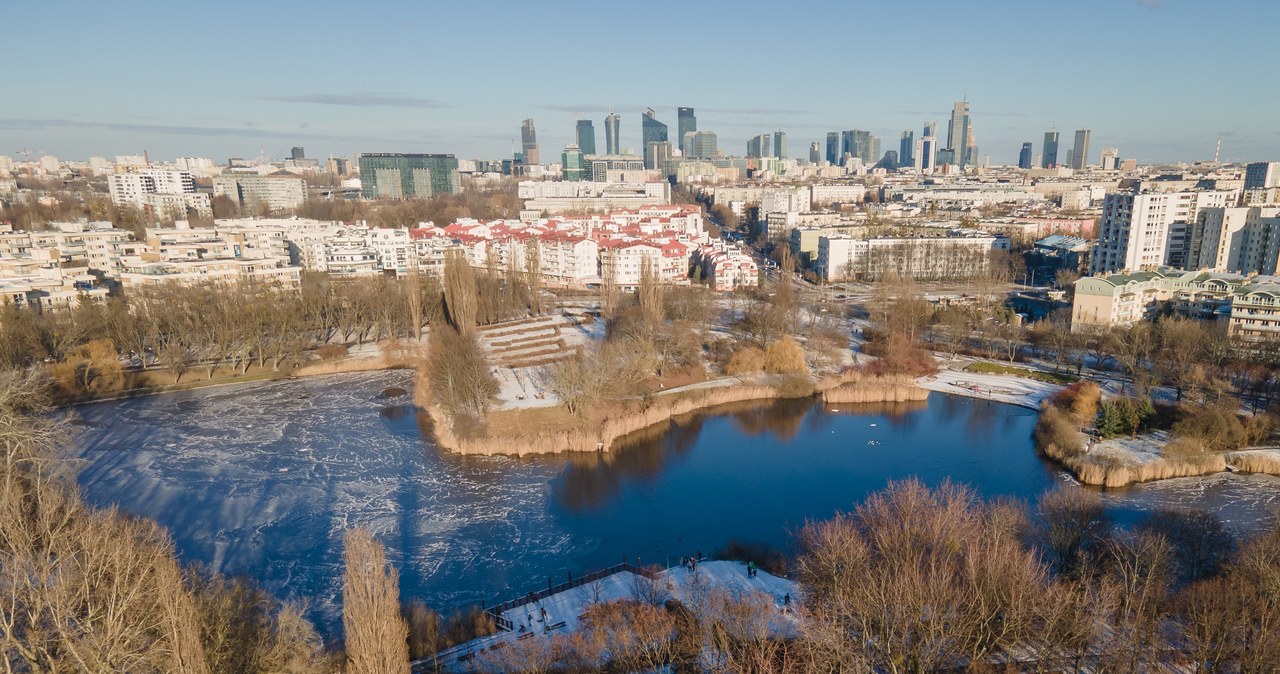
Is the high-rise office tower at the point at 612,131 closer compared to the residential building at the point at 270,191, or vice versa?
the residential building at the point at 270,191

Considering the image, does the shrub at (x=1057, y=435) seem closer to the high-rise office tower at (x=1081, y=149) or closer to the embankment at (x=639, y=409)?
the embankment at (x=639, y=409)

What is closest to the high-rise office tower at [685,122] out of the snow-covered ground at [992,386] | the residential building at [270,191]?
the residential building at [270,191]

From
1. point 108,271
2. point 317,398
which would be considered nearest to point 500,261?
point 108,271

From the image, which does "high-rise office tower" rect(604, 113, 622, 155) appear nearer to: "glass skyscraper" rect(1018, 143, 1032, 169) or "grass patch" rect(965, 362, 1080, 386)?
"glass skyscraper" rect(1018, 143, 1032, 169)

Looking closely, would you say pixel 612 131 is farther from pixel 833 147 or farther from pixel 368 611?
pixel 368 611

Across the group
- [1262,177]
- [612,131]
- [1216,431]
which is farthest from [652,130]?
[1216,431]

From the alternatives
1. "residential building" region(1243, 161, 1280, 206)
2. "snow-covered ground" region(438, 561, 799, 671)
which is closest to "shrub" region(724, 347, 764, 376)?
"snow-covered ground" region(438, 561, 799, 671)

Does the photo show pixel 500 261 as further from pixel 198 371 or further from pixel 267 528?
pixel 267 528
